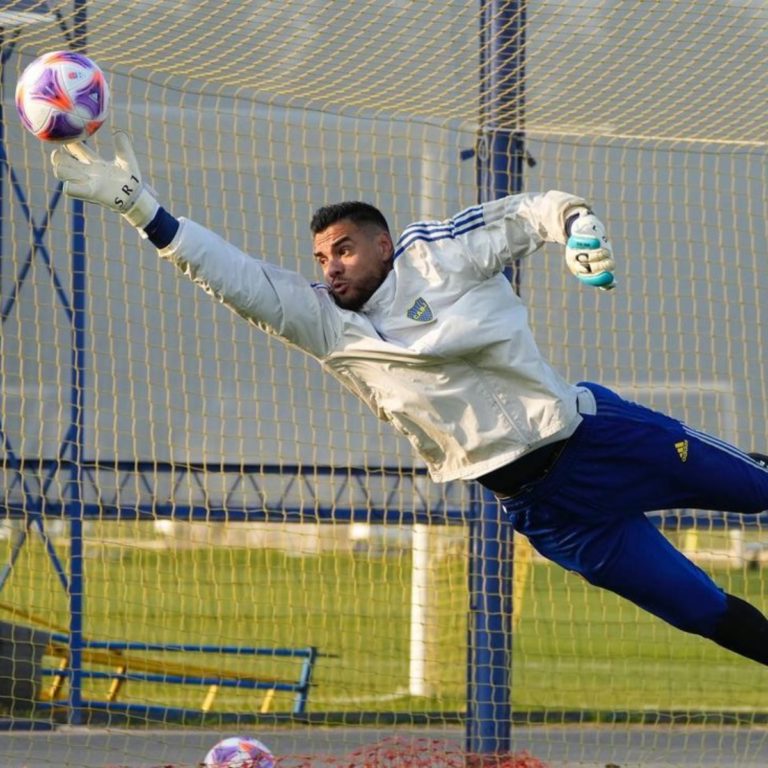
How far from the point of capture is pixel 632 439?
4668mm

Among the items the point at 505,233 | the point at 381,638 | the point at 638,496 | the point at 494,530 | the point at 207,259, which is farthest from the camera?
the point at 381,638

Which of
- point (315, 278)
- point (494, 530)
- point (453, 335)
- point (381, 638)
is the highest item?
point (315, 278)

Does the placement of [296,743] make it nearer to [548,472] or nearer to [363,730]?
[363,730]

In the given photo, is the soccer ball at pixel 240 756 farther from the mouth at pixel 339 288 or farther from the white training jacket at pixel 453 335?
the mouth at pixel 339 288

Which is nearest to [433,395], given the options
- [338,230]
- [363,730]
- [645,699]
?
[338,230]

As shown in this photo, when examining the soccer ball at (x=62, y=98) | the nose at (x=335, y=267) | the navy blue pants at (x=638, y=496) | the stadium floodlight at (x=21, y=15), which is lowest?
the navy blue pants at (x=638, y=496)

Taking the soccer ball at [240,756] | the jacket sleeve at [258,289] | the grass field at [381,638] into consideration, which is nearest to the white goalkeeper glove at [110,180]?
the jacket sleeve at [258,289]

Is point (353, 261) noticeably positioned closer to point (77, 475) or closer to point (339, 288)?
point (339, 288)

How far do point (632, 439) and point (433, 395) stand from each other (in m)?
0.68

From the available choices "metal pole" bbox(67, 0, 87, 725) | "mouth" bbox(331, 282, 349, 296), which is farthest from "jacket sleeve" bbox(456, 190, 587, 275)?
"metal pole" bbox(67, 0, 87, 725)

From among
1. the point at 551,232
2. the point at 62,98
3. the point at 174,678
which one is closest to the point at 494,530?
the point at 174,678

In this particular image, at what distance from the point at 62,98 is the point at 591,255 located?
1.51 meters

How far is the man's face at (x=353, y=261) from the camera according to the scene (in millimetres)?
4484

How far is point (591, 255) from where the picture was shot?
156 inches
